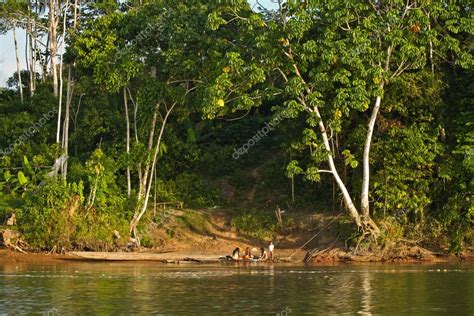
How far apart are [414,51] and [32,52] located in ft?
92.5

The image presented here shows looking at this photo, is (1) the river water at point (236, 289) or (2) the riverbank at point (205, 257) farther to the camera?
(2) the riverbank at point (205, 257)

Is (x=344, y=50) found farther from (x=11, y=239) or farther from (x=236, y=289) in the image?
(x=11, y=239)

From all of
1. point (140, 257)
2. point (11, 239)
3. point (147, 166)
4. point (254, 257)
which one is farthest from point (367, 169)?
point (11, 239)

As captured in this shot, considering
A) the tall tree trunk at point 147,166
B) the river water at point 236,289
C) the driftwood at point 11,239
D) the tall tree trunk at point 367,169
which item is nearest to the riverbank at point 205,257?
the driftwood at point 11,239

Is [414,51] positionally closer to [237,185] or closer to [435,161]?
[435,161]

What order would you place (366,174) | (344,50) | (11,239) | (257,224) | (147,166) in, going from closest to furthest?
(344,50) < (366,174) < (11,239) < (147,166) < (257,224)

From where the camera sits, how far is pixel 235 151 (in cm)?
3728

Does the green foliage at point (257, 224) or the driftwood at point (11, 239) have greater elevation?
the green foliage at point (257, 224)

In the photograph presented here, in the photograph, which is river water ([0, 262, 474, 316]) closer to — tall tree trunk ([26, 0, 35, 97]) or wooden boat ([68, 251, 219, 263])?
wooden boat ([68, 251, 219, 263])

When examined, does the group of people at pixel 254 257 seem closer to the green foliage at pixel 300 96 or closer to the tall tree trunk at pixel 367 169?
the green foliage at pixel 300 96

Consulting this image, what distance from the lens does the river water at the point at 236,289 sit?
14891 mm

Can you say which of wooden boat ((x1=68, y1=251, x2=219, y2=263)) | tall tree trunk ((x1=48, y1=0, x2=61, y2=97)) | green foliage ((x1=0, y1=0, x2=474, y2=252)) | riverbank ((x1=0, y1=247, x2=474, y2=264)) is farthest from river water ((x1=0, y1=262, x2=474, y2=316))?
tall tree trunk ((x1=48, y1=0, x2=61, y2=97))

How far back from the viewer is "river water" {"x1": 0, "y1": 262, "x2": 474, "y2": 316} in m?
14.9

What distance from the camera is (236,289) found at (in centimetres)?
1819
